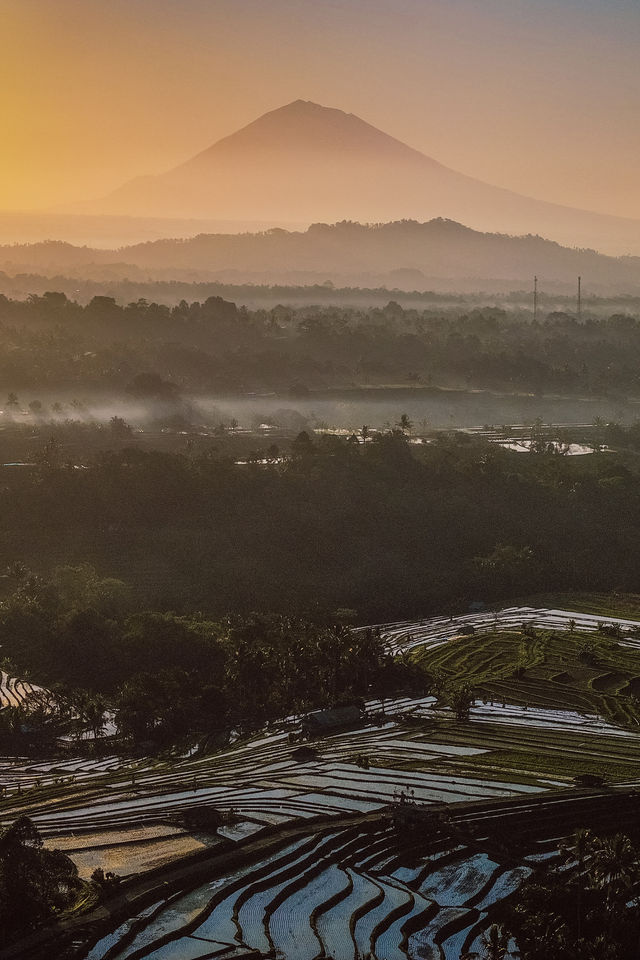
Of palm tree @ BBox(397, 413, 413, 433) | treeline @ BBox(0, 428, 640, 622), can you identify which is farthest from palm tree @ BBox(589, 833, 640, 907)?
palm tree @ BBox(397, 413, 413, 433)

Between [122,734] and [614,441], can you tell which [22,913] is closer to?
[122,734]

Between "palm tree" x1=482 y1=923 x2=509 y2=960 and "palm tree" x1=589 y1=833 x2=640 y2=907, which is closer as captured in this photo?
"palm tree" x1=589 y1=833 x2=640 y2=907

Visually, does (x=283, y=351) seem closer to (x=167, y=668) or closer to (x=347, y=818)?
(x=167, y=668)

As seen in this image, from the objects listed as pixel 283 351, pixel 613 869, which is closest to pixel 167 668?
pixel 613 869

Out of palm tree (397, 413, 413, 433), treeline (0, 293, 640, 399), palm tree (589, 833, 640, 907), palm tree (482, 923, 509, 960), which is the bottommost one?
palm tree (482, 923, 509, 960)

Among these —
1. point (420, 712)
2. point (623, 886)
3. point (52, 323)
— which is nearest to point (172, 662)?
point (420, 712)

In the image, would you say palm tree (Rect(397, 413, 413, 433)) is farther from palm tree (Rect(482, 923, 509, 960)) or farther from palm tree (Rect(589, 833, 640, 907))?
palm tree (Rect(482, 923, 509, 960))

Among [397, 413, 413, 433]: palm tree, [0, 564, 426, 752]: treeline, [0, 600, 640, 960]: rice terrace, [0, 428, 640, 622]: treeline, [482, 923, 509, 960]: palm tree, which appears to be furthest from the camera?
[397, 413, 413, 433]: palm tree
